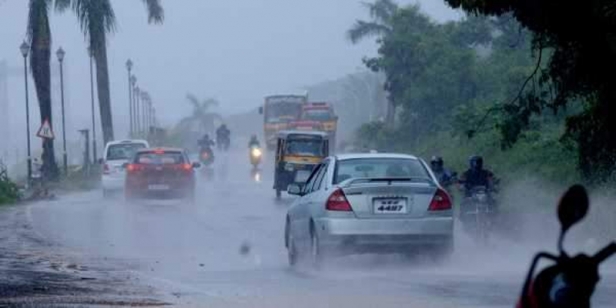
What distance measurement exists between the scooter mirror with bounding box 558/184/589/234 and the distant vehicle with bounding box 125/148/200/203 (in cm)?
3389

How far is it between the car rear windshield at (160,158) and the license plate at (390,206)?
2197 cm

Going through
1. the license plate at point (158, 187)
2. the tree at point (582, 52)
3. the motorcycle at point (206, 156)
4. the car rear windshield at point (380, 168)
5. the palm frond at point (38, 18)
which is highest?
the palm frond at point (38, 18)

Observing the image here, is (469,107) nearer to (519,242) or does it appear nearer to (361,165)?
(519,242)

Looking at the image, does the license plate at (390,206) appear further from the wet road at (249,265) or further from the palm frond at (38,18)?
the palm frond at (38,18)

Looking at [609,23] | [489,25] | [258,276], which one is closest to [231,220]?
[258,276]

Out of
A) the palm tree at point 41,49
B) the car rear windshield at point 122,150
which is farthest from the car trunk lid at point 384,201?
the palm tree at point 41,49

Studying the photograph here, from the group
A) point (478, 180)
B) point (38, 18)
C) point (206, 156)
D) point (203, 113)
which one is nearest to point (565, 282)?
point (478, 180)

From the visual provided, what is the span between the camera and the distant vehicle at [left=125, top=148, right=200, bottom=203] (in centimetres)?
3847

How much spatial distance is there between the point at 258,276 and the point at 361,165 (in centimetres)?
250

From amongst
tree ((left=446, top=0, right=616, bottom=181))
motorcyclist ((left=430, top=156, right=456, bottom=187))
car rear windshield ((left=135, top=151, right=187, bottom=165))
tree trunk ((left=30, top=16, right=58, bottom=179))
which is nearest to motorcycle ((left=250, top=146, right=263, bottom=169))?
tree trunk ((left=30, top=16, right=58, bottom=179))

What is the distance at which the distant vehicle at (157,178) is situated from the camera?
126 ft

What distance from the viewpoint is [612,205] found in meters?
22.1

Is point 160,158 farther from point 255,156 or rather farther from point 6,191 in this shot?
point 255,156

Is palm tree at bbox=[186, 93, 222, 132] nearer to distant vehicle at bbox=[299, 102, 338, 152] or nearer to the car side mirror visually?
distant vehicle at bbox=[299, 102, 338, 152]
